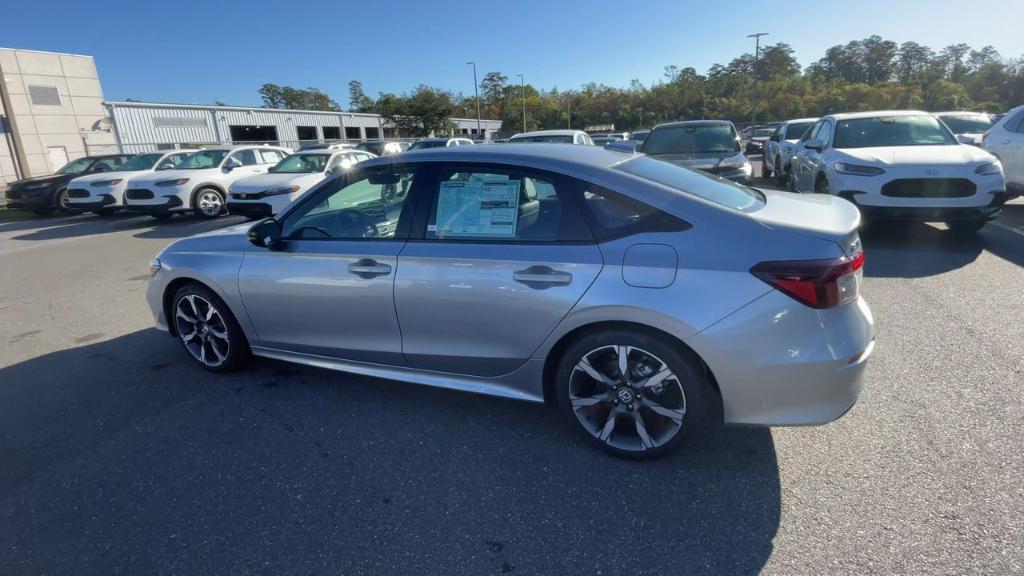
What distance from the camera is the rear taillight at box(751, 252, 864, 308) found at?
88.3 inches

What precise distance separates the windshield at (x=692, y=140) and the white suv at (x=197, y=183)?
1009cm

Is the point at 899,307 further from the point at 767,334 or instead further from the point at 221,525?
the point at 221,525

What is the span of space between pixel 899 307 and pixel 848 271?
9.90 ft

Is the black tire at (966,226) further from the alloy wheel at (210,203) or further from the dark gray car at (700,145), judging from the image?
the alloy wheel at (210,203)

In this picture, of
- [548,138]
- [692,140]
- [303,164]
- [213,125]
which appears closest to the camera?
[692,140]

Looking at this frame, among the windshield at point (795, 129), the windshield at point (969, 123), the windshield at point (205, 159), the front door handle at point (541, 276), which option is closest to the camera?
the front door handle at point (541, 276)

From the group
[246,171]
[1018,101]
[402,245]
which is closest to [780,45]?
[1018,101]

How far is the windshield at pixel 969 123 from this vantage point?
13.6 meters

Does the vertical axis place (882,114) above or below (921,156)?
above

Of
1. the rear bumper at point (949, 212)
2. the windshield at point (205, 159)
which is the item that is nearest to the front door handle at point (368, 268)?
the rear bumper at point (949, 212)

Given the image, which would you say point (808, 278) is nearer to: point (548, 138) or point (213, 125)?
point (548, 138)

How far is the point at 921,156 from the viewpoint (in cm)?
650

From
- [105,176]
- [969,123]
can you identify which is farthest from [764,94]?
[105,176]

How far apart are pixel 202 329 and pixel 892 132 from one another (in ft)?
29.2
